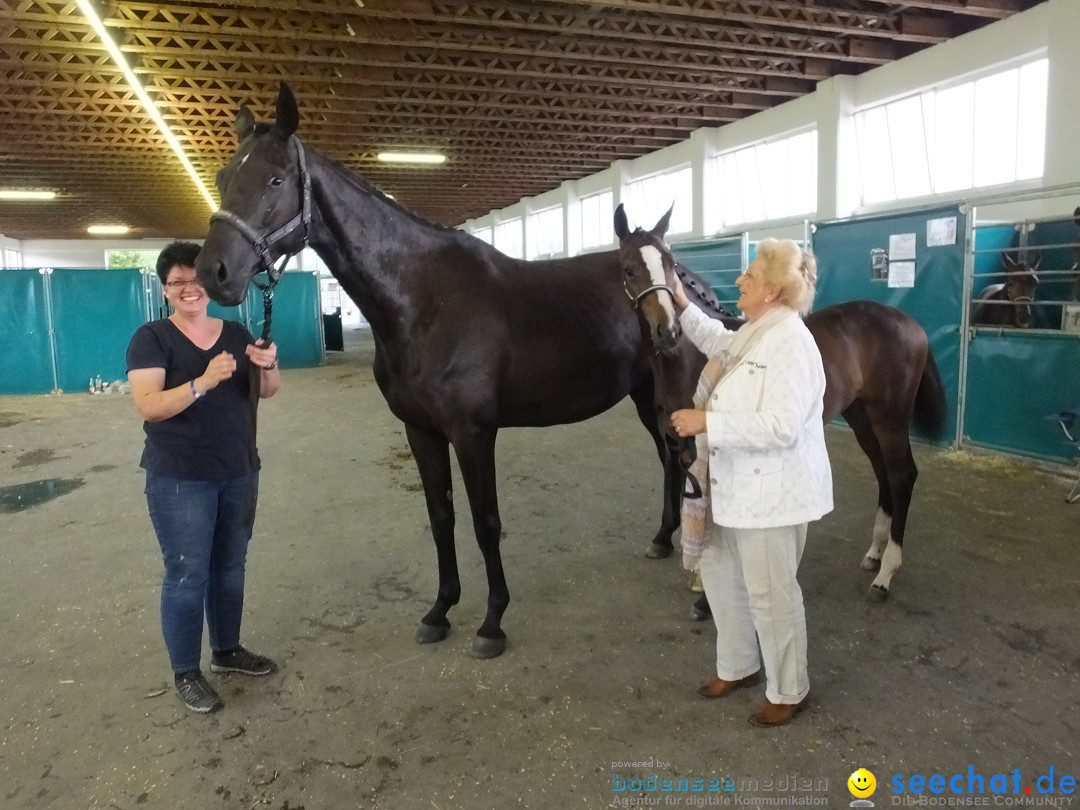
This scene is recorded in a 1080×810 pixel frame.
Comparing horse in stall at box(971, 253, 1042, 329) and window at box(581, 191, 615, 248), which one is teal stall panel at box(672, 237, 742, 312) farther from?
window at box(581, 191, 615, 248)

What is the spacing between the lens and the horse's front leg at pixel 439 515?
2.84 meters

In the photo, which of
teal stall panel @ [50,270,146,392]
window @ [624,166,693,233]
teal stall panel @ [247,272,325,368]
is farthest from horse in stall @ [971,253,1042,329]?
teal stall panel @ [50,270,146,392]

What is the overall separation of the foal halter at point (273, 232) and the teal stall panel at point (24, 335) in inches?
424

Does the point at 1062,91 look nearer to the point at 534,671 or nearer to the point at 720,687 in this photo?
the point at 720,687

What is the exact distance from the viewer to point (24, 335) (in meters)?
10.7

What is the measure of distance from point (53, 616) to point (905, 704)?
3.57 metres

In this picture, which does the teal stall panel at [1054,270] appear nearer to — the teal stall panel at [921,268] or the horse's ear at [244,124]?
the teal stall panel at [921,268]

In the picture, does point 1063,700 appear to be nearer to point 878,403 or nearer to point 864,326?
point 878,403

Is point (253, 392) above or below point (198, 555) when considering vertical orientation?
above

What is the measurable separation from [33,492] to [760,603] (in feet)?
18.2

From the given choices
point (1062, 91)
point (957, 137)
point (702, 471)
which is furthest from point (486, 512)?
point (957, 137)

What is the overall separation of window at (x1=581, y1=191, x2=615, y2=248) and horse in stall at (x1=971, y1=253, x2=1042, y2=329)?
37.9 feet

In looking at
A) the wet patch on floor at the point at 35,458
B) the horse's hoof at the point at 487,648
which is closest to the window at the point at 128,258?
the wet patch on floor at the point at 35,458

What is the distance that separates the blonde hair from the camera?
1.95m
